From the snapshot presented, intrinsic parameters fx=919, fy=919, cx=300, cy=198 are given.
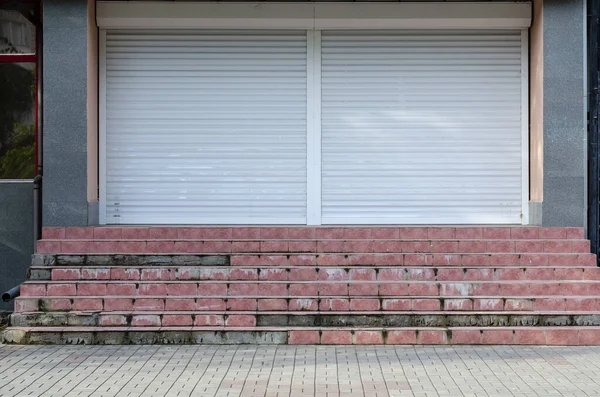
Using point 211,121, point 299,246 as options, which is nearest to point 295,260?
point 299,246

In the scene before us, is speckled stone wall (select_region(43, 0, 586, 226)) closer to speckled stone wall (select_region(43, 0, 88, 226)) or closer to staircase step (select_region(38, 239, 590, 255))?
speckled stone wall (select_region(43, 0, 88, 226))

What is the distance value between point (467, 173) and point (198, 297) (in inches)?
205

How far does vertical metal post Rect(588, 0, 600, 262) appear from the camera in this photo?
13.2 m

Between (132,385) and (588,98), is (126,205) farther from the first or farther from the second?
(588,98)

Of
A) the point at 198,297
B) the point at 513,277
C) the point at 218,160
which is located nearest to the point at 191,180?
the point at 218,160

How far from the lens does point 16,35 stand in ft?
46.5

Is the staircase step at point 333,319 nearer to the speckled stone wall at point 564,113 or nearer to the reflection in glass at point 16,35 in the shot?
the speckled stone wall at point 564,113

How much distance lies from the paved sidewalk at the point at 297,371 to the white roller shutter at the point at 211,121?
4112 mm

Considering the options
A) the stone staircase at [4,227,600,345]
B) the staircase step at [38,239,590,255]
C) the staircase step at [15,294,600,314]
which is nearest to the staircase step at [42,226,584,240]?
the stone staircase at [4,227,600,345]

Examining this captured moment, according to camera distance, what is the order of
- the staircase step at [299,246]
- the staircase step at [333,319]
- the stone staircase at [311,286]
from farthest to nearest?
the staircase step at [299,246]
the staircase step at [333,319]
the stone staircase at [311,286]

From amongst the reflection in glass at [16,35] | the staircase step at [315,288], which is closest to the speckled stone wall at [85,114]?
the reflection in glass at [16,35]

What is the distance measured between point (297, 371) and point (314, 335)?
1580 millimetres

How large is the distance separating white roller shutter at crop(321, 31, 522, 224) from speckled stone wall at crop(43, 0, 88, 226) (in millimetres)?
3743

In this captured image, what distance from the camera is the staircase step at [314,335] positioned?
10.7 metres
